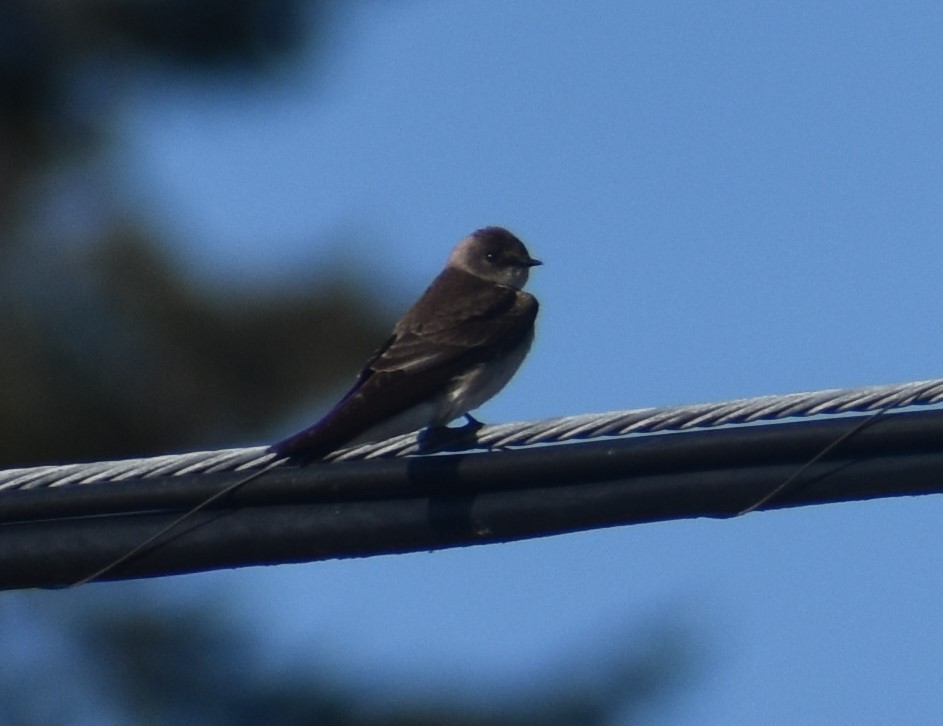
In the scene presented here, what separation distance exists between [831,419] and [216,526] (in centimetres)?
153

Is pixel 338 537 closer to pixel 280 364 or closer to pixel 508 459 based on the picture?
pixel 508 459

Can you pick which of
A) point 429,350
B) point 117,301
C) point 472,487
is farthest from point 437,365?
point 117,301

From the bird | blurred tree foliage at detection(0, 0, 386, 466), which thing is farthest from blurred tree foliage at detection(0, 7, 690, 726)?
the bird

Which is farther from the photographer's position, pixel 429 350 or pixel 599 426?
pixel 429 350

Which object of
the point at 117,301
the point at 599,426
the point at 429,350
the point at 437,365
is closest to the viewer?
the point at 599,426

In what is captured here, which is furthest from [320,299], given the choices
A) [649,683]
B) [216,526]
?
[216,526]

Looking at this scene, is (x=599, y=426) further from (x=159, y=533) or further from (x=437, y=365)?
(x=437, y=365)

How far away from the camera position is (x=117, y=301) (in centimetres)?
1566

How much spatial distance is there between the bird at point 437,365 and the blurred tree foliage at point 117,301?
27.9ft

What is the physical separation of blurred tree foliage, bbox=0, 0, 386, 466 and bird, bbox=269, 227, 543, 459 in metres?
8.50

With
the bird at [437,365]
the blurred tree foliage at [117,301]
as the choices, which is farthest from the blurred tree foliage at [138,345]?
the bird at [437,365]

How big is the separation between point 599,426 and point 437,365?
1656mm

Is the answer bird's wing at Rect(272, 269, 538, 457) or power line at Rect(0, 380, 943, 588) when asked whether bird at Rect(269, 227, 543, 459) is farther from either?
power line at Rect(0, 380, 943, 588)

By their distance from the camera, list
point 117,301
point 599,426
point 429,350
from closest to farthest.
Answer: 1. point 599,426
2. point 429,350
3. point 117,301
